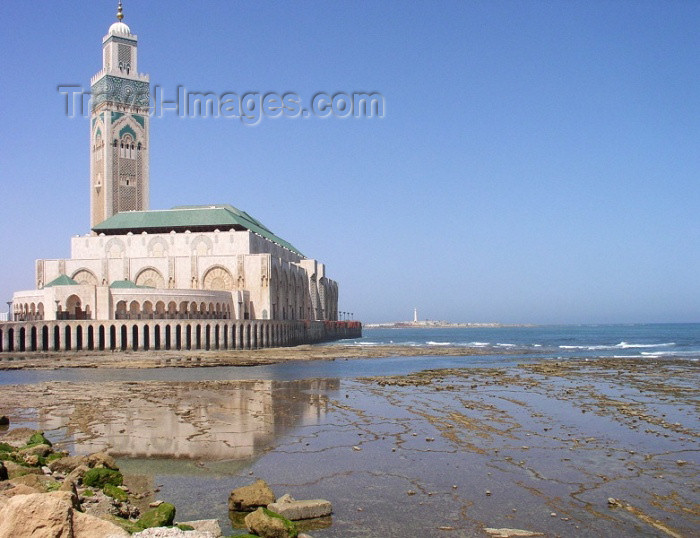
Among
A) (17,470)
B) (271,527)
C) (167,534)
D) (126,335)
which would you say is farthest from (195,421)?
(126,335)

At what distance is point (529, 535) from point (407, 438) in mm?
7416

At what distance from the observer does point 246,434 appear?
57.6 ft

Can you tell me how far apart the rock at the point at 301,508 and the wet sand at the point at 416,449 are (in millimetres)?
313

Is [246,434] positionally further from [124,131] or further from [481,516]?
[124,131]

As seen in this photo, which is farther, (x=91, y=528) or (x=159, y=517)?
(x=159, y=517)

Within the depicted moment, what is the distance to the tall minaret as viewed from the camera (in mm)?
91062

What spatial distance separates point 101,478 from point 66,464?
1682 millimetres

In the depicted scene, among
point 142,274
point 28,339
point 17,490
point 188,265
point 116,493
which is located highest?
point 188,265

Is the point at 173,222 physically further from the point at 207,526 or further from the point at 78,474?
the point at 207,526

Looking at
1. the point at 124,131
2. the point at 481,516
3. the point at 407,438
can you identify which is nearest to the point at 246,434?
the point at 407,438

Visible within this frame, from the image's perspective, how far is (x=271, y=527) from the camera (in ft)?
31.6

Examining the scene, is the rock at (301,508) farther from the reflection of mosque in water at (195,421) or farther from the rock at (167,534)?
the reflection of mosque in water at (195,421)

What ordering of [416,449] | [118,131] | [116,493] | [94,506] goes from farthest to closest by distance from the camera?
1. [118,131]
2. [416,449]
3. [116,493]
4. [94,506]

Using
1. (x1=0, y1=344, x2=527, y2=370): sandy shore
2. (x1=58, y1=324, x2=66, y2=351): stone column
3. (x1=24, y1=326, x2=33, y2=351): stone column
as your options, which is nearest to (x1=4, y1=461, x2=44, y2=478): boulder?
(x1=0, y1=344, x2=527, y2=370): sandy shore
